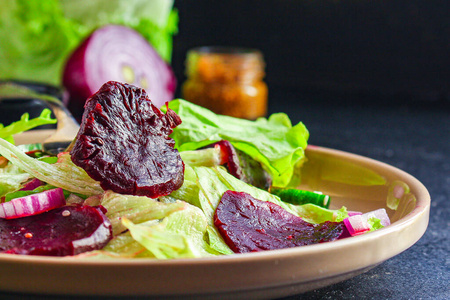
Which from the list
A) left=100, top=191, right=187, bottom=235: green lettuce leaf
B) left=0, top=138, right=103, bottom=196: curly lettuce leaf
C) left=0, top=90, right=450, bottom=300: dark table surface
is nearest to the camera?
left=100, top=191, right=187, bottom=235: green lettuce leaf

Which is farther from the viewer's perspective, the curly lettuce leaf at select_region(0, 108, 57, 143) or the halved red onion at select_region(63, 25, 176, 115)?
the halved red onion at select_region(63, 25, 176, 115)

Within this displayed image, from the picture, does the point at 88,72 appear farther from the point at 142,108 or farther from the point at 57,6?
the point at 142,108

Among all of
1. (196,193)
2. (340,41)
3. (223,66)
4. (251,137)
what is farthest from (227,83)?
(196,193)

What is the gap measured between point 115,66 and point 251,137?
243cm

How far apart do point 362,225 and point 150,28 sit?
11.1 feet

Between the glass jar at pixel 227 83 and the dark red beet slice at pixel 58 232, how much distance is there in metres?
2.60

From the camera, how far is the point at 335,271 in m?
0.93

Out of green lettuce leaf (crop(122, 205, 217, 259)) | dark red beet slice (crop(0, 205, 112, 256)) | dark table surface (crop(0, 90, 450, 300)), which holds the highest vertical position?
green lettuce leaf (crop(122, 205, 217, 259))

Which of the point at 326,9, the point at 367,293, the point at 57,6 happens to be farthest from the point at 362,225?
the point at 326,9

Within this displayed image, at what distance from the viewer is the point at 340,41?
4.86 m

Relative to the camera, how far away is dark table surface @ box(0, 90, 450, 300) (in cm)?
133

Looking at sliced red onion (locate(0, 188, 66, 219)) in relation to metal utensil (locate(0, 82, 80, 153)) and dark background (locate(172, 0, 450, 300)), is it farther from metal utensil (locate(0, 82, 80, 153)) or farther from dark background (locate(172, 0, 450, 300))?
dark background (locate(172, 0, 450, 300))

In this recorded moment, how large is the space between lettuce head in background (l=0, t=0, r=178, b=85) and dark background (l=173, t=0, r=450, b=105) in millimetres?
966

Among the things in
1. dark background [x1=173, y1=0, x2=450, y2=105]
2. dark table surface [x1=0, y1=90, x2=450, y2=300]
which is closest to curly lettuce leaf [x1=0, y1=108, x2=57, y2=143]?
dark table surface [x1=0, y1=90, x2=450, y2=300]
